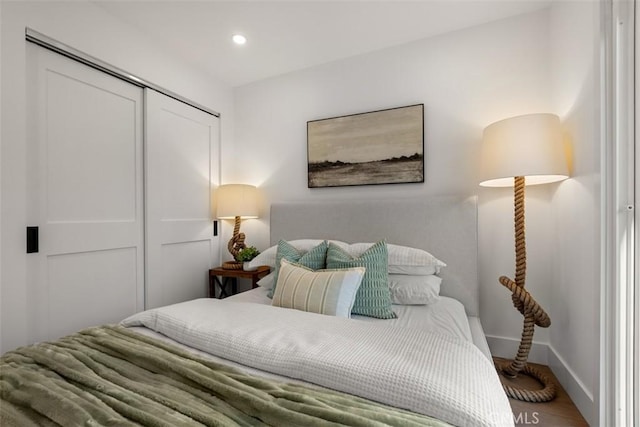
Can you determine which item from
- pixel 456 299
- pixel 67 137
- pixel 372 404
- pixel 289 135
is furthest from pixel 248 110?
pixel 372 404

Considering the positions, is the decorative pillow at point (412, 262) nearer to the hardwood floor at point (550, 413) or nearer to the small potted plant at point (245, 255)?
the hardwood floor at point (550, 413)

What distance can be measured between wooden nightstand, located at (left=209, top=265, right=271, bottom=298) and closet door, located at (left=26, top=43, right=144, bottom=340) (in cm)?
62

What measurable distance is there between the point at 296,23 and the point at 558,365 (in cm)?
283

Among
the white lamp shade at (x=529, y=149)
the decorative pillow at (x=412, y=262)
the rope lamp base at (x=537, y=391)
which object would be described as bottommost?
the rope lamp base at (x=537, y=391)

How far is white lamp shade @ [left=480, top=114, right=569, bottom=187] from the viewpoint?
1.63 metres

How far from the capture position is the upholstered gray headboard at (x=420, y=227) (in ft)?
6.69

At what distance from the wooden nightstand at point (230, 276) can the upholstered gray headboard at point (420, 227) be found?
1.55 feet

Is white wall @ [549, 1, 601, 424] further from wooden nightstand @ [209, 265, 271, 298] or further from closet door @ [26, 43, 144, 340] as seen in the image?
closet door @ [26, 43, 144, 340]

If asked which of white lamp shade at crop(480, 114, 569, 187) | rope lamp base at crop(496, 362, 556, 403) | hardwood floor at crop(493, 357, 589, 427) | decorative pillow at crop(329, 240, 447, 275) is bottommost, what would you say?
hardwood floor at crop(493, 357, 589, 427)

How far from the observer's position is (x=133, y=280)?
2.25 metres

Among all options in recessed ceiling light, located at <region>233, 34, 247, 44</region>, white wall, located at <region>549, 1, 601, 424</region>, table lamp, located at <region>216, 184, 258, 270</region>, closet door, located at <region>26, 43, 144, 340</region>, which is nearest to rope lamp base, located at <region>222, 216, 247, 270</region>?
table lamp, located at <region>216, 184, 258, 270</region>

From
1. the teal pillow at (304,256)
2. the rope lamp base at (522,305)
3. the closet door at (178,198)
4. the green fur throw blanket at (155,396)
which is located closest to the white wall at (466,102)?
the rope lamp base at (522,305)

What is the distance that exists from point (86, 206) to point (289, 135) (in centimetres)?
168

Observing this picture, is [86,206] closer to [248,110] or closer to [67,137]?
[67,137]
